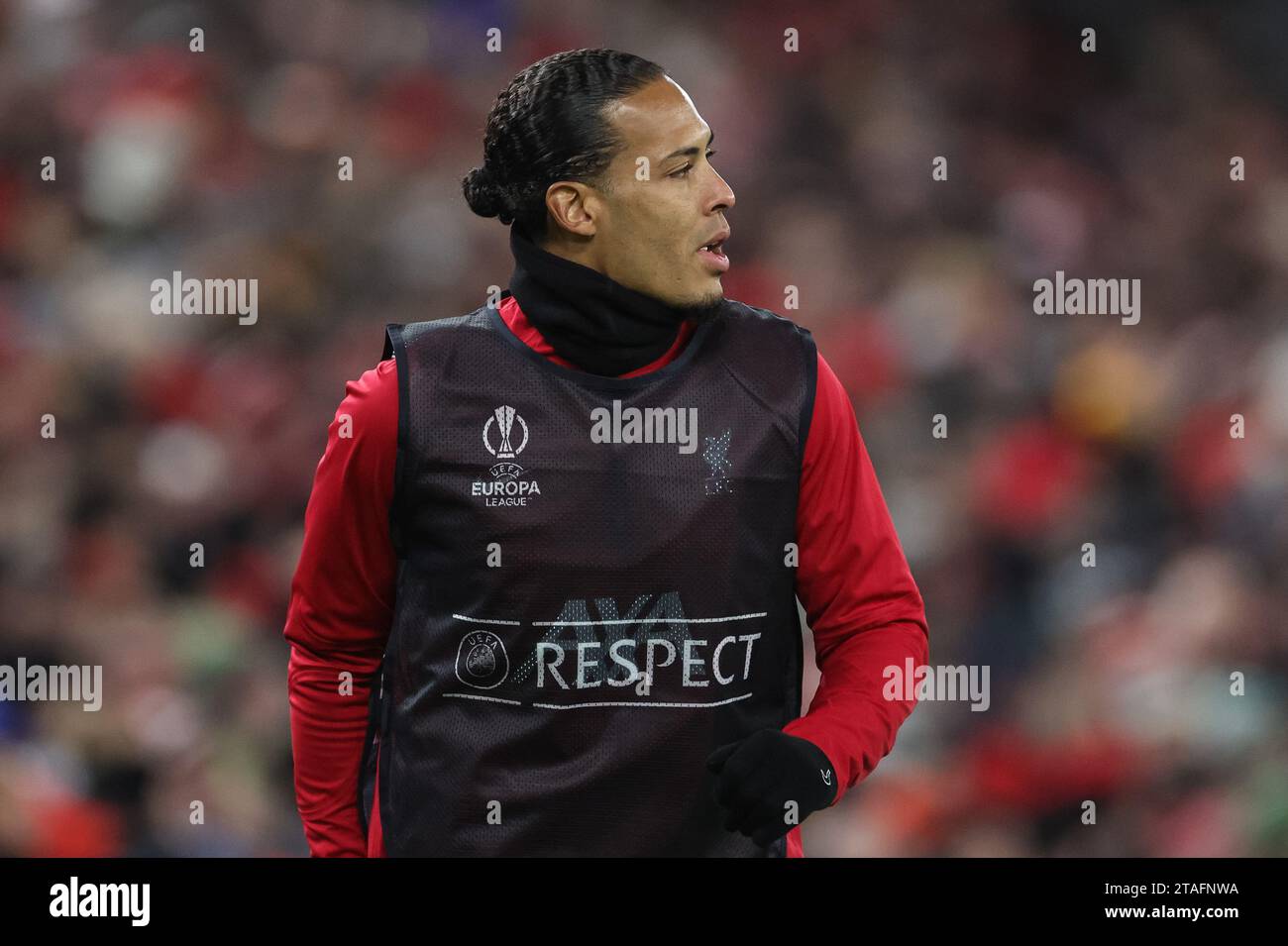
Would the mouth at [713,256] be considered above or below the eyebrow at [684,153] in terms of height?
below

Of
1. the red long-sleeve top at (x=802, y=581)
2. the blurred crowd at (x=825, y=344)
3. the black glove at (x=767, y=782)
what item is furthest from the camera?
the blurred crowd at (x=825, y=344)

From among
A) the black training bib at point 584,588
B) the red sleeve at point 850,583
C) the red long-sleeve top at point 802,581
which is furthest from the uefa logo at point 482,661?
the red sleeve at point 850,583

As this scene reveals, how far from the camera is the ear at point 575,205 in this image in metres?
1.31

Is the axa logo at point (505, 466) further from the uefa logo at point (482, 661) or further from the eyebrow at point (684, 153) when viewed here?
the eyebrow at point (684, 153)

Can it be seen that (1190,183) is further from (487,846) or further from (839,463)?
(487,846)

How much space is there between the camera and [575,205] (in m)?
1.32

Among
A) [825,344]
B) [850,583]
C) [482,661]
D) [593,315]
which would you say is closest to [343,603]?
[482,661]

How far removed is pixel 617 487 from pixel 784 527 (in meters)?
0.16

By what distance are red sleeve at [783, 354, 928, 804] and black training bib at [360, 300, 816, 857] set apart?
0.08 ft

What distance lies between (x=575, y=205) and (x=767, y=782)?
552mm

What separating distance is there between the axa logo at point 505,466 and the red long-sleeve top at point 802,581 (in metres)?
0.08

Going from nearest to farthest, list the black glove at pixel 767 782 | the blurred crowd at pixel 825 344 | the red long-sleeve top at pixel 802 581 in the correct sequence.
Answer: the black glove at pixel 767 782, the red long-sleeve top at pixel 802 581, the blurred crowd at pixel 825 344

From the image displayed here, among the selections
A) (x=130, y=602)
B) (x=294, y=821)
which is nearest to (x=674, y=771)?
(x=294, y=821)

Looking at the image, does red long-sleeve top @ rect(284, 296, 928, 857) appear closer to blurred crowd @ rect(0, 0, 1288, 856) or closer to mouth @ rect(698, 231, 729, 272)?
mouth @ rect(698, 231, 729, 272)
